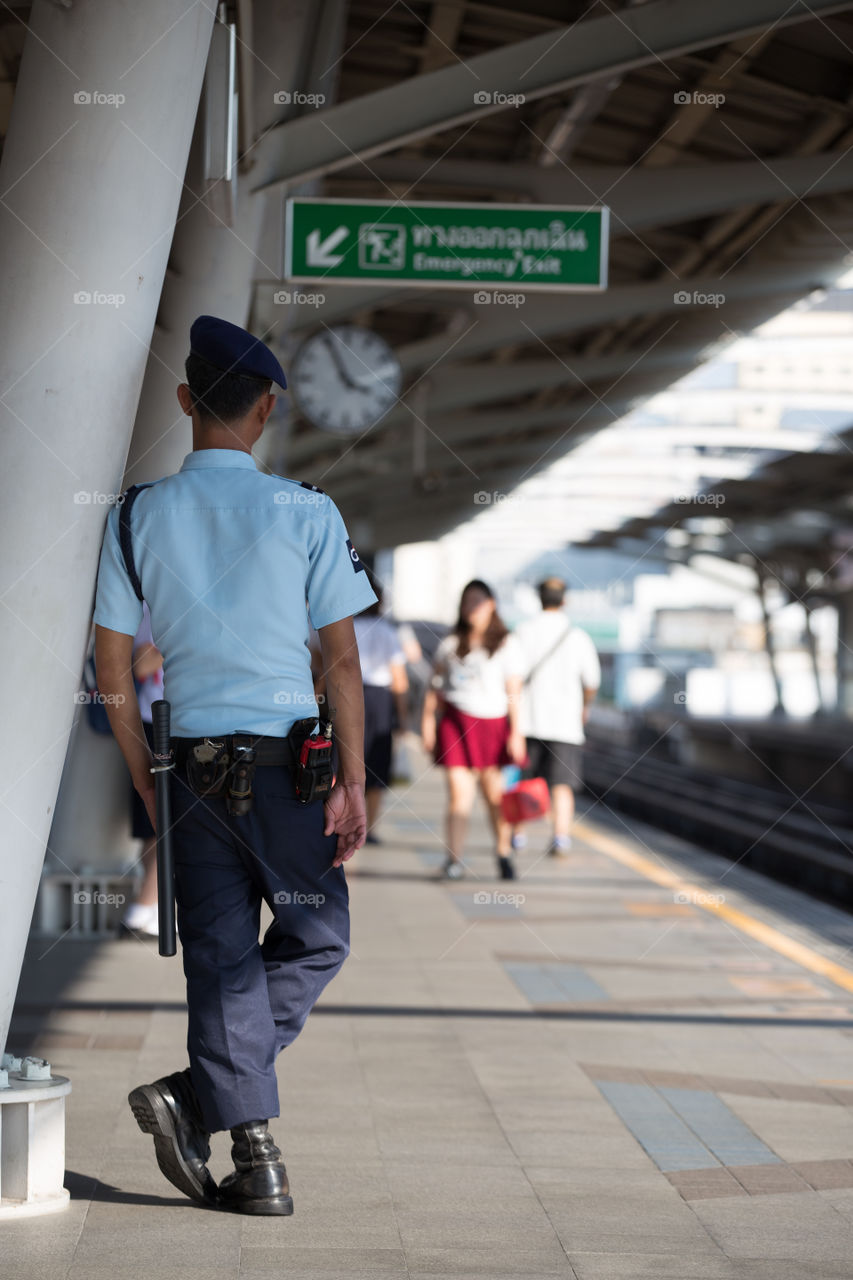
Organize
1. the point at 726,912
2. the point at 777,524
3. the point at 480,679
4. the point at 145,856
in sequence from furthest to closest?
the point at 777,524, the point at 480,679, the point at 726,912, the point at 145,856

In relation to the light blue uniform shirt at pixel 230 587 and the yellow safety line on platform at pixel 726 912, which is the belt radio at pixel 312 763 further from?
the yellow safety line on platform at pixel 726 912

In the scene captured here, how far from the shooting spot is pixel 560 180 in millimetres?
12203

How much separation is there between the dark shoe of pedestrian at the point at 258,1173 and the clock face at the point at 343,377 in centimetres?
1163

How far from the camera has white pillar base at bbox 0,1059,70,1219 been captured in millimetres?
3398

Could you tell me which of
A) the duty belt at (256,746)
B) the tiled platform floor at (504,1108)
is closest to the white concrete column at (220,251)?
the tiled platform floor at (504,1108)

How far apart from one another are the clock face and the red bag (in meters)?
5.91

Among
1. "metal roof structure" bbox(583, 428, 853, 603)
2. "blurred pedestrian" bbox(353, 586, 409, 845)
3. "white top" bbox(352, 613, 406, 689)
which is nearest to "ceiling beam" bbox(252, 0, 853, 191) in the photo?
"blurred pedestrian" bbox(353, 586, 409, 845)

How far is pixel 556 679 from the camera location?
10.5 m

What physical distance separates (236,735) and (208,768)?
101 millimetres

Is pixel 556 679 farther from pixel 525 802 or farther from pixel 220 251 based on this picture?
pixel 220 251

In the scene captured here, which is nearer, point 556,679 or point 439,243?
point 439,243

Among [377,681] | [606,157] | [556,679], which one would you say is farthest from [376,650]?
[606,157]

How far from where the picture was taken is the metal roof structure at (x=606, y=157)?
6.91 metres

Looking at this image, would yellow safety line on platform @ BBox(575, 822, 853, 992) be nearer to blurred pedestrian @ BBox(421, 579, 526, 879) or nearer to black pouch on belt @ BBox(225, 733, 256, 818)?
blurred pedestrian @ BBox(421, 579, 526, 879)
